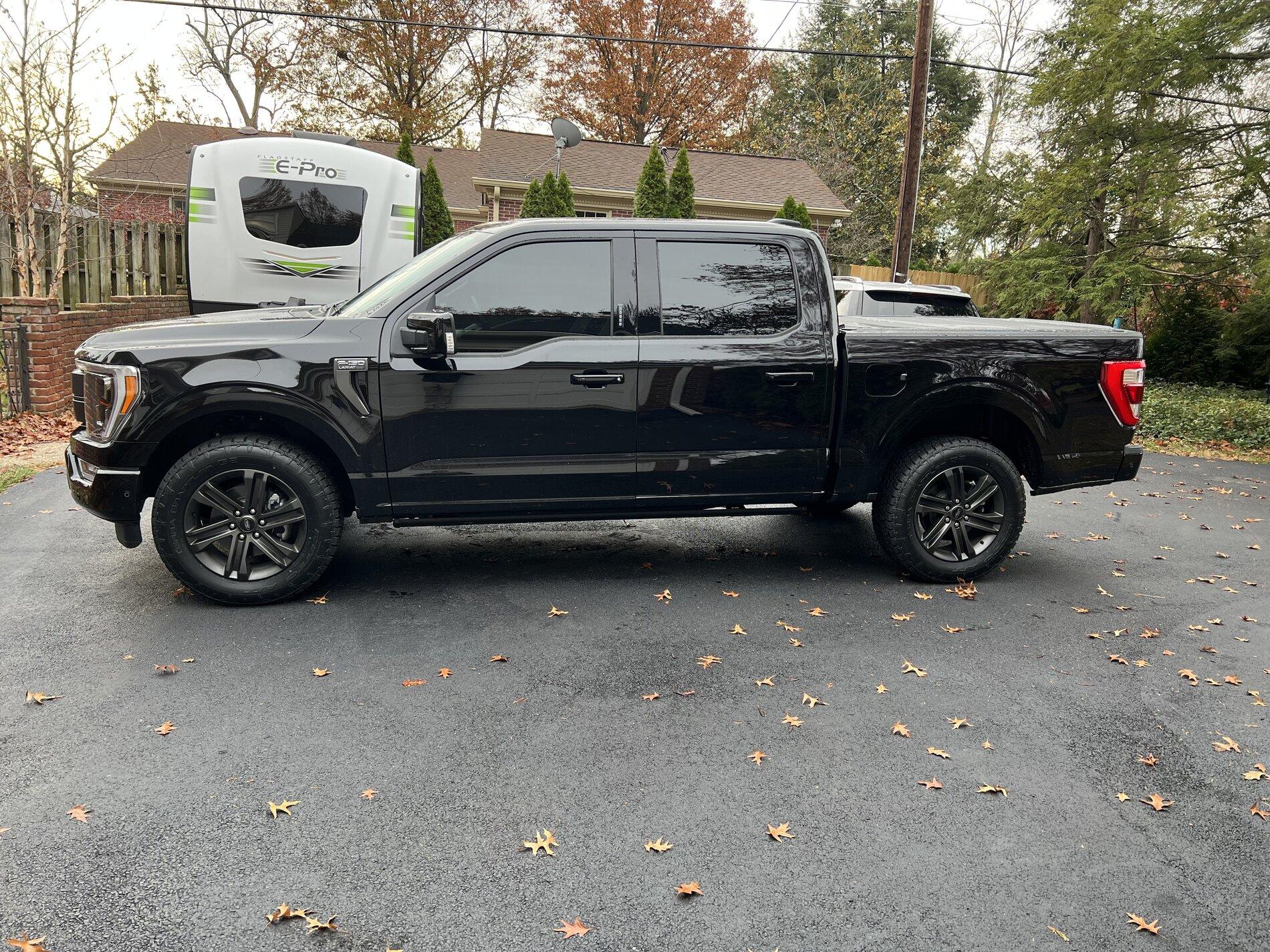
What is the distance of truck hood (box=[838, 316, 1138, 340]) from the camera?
18.1ft

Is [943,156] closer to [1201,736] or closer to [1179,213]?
[1179,213]

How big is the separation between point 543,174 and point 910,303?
19490 mm

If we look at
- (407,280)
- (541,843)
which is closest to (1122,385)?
(407,280)

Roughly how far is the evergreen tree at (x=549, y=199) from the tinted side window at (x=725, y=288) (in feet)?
58.2

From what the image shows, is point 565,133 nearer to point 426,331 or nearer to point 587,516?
point 587,516

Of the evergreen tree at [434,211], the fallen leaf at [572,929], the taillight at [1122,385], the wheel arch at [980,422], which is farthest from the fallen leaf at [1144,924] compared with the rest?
the evergreen tree at [434,211]

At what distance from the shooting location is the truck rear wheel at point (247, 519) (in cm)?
480

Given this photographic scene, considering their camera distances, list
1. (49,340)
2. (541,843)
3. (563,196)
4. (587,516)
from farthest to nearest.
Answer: (563,196)
(49,340)
(587,516)
(541,843)

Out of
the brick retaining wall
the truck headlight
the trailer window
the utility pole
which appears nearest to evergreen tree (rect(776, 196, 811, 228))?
the utility pole

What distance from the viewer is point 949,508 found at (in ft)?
18.7

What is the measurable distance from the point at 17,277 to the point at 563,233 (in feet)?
36.5

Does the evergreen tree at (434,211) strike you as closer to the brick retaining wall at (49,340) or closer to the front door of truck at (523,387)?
the brick retaining wall at (49,340)

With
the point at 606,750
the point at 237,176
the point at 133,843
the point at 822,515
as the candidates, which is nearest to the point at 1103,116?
the point at 822,515

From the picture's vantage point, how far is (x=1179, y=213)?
16.7 meters
